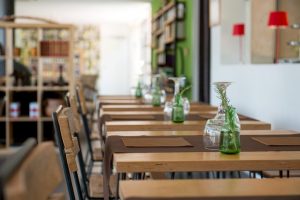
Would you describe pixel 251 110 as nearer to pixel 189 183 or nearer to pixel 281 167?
pixel 281 167

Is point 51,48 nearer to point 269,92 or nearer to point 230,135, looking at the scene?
point 269,92

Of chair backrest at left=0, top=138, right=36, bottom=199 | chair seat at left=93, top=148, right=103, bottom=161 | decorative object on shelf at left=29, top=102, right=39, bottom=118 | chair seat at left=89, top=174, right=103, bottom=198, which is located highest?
chair backrest at left=0, top=138, right=36, bottom=199

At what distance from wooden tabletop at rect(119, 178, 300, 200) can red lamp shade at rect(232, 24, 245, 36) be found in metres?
4.13

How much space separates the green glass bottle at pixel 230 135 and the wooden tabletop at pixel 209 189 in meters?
0.46

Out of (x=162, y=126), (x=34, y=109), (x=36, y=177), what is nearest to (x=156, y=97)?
(x=162, y=126)

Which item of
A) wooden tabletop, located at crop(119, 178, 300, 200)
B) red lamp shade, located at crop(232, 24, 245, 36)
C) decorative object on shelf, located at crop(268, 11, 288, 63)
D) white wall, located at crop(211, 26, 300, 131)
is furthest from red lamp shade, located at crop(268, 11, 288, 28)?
wooden tabletop, located at crop(119, 178, 300, 200)

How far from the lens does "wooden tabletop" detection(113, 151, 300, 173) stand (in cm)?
194

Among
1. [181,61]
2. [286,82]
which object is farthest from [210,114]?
[181,61]

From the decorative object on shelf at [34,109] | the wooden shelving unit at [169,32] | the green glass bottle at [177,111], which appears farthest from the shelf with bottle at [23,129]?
the green glass bottle at [177,111]

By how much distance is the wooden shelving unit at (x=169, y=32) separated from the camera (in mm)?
7625

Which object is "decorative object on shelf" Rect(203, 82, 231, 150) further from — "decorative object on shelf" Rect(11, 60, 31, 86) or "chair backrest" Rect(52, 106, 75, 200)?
"decorative object on shelf" Rect(11, 60, 31, 86)

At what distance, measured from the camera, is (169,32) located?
8227mm

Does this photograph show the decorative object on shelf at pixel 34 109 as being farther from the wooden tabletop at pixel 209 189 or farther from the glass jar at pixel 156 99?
the wooden tabletop at pixel 209 189

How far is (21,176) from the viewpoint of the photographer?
976 mm
